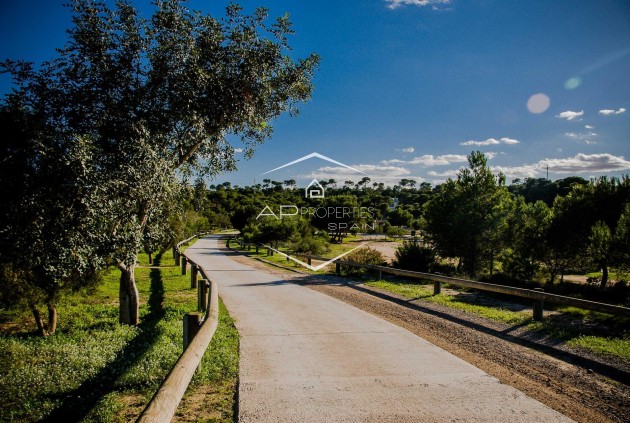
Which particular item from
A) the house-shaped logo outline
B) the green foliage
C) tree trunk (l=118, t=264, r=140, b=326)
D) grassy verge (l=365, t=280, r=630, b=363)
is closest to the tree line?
the green foliage

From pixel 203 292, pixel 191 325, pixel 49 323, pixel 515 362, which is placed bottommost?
pixel 49 323

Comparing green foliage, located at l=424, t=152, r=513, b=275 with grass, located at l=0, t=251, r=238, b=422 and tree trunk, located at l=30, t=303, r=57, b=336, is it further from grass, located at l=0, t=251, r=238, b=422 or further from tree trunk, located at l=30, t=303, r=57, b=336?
tree trunk, located at l=30, t=303, r=57, b=336

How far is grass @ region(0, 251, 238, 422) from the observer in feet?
15.7

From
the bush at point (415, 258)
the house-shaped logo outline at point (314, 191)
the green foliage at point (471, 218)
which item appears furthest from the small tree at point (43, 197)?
the house-shaped logo outline at point (314, 191)

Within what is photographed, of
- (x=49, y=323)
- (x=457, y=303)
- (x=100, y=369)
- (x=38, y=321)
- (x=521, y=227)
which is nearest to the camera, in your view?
(x=100, y=369)

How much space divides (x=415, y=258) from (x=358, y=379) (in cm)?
1774

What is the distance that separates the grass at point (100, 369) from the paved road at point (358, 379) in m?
0.44

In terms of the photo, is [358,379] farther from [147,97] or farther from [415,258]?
[415,258]

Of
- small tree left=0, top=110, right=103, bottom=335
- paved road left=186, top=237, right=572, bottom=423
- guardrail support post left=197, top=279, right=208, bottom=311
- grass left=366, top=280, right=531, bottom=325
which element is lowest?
grass left=366, top=280, right=531, bottom=325

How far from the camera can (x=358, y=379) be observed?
5.86 metres

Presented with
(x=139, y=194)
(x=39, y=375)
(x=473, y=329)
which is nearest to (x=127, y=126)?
(x=139, y=194)

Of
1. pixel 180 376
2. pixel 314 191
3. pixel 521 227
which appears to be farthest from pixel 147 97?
pixel 314 191

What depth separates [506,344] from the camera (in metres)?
7.93

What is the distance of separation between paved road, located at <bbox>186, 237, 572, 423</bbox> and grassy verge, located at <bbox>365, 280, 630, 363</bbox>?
3321 millimetres
